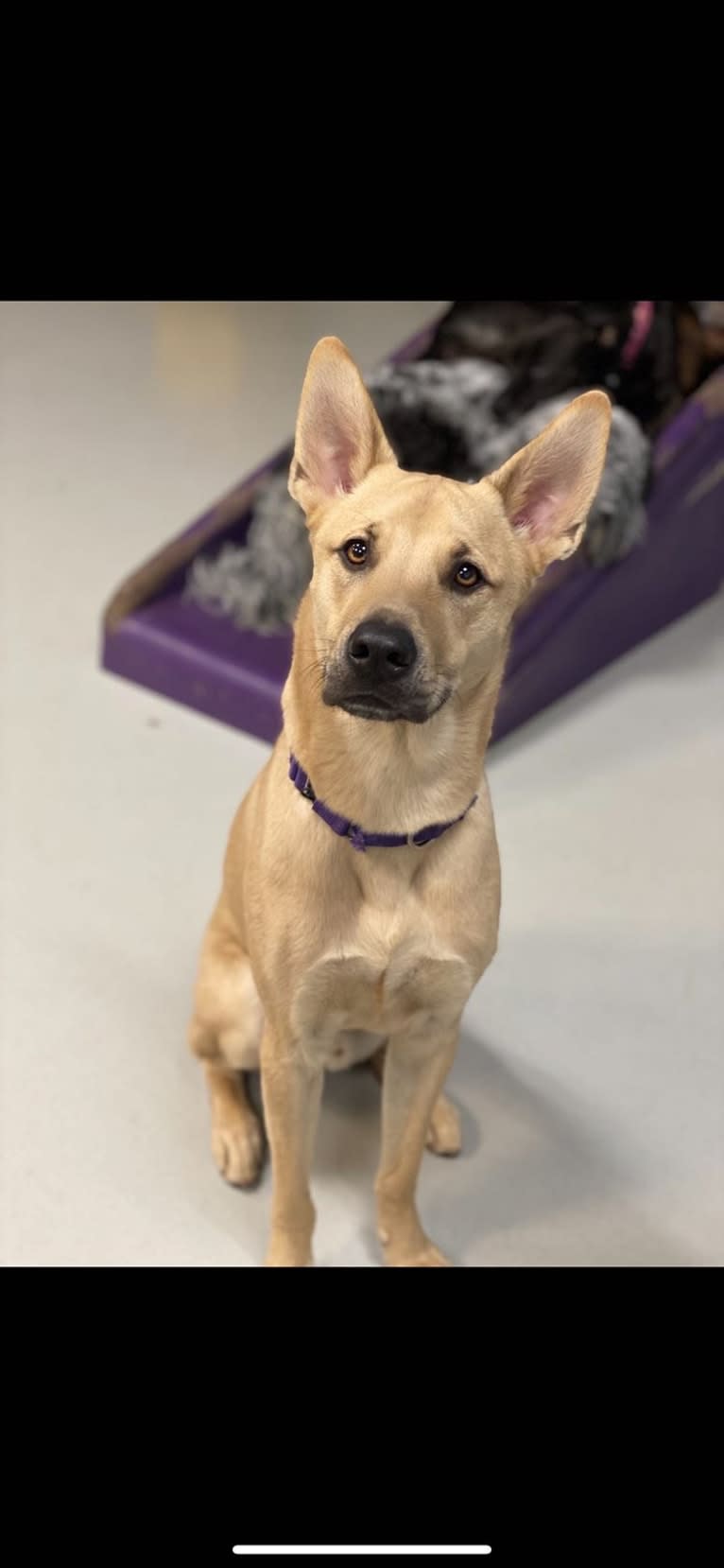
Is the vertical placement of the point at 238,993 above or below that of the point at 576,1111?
above

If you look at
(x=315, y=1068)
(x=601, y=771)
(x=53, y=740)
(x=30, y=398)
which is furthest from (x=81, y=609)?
(x=315, y=1068)

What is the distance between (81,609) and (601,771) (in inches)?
46.3

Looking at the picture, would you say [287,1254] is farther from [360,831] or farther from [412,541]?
[412,541]

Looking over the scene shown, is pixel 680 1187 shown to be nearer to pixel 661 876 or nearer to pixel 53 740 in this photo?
pixel 661 876

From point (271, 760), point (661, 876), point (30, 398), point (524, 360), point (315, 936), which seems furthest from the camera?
point (30, 398)

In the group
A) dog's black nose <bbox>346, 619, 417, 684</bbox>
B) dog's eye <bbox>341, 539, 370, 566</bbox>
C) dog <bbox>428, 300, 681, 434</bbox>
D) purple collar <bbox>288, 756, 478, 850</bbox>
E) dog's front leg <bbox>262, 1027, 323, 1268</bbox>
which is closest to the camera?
dog's black nose <bbox>346, 619, 417, 684</bbox>

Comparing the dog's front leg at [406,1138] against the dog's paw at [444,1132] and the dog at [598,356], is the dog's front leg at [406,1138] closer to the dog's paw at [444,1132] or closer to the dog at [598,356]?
the dog's paw at [444,1132]

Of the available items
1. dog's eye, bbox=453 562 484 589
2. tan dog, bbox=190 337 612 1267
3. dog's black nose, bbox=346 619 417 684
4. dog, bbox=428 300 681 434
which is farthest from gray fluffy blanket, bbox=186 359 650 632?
dog's black nose, bbox=346 619 417 684

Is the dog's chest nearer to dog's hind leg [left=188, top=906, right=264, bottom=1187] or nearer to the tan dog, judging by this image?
the tan dog

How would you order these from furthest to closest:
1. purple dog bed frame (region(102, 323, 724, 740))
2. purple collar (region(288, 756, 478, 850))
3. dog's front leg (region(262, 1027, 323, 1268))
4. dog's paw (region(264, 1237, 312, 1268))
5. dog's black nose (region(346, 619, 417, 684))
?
1. purple dog bed frame (region(102, 323, 724, 740))
2. dog's paw (region(264, 1237, 312, 1268))
3. dog's front leg (region(262, 1027, 323, 1268))
4. purple collar (region(288, 756, 478, 850))
5. dog's black nose (region(346, 619, 417, 684))

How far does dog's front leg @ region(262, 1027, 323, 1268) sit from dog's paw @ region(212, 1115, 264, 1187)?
0.15m

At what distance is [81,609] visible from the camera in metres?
3.61

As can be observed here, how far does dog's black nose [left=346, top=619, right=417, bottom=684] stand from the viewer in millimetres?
1657

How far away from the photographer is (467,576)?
1.78 m
